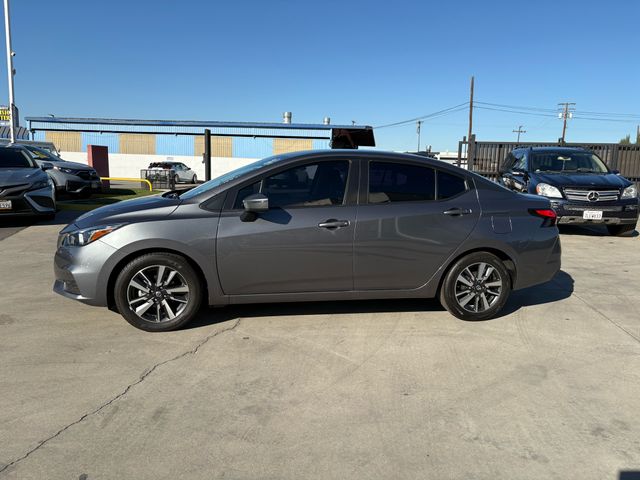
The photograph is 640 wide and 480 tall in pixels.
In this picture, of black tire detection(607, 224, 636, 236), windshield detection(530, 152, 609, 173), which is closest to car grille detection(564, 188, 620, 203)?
windshield detection(530, 152, 609, 173)

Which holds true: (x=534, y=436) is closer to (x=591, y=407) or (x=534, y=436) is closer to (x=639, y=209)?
(x=591, y=407)

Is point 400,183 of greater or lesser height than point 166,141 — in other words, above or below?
below

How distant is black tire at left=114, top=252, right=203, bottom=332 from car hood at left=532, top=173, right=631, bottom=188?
7.77m

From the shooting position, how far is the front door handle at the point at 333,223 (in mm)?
4340

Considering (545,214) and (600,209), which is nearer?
(545,214)

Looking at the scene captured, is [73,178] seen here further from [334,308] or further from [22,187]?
[334,308]

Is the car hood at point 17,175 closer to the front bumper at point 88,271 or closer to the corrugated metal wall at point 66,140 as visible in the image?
the front bumper at point 88,271

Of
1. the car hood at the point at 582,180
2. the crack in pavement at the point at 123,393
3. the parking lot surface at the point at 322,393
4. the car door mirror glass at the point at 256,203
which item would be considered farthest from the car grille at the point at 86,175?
the car door mirror glass at the point at 256,203

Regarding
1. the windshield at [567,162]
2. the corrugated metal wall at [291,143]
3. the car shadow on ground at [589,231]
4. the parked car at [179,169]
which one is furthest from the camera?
the corrugated metal wall at [291,143]

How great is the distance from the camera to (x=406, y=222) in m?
4.50

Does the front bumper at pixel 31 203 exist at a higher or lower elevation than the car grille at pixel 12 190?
lower

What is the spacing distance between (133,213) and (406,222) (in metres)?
2.42

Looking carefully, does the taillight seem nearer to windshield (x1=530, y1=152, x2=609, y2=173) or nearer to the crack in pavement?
the crack in pavement

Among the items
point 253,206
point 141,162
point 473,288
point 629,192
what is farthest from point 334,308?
point 141,162
